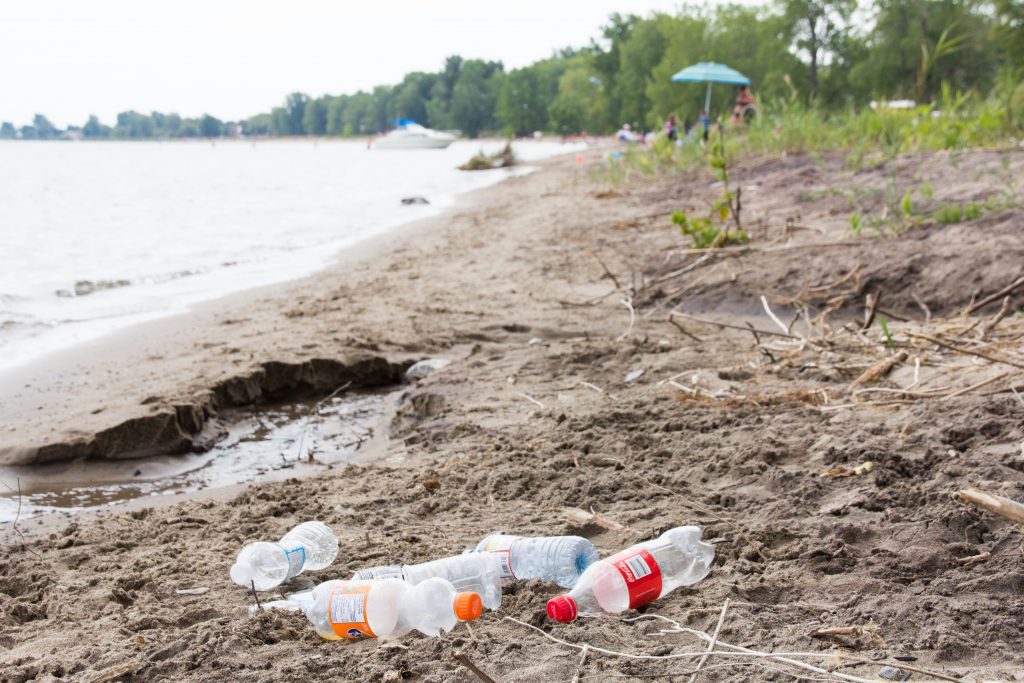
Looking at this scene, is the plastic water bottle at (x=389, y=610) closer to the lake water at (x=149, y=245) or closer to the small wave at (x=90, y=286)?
the lake water at (x=149, y=245)

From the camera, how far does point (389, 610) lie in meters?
2.02

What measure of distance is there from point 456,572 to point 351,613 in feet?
1.27

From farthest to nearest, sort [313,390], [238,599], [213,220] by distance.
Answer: [213,220]
[313,390]
[238,599]

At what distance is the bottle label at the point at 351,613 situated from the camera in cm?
199

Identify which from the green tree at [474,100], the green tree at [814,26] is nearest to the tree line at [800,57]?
the green tree at [814,26]

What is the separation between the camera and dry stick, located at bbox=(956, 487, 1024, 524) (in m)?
1.81

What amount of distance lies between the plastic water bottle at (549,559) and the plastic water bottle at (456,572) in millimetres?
32

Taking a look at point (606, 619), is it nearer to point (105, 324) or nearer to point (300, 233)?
point (105, 324)

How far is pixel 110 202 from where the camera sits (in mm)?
18828

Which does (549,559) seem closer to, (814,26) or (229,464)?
(229,464)

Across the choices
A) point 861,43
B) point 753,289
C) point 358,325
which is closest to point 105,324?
point 358,325

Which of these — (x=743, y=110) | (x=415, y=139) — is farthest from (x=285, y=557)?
(x=415, y=139)

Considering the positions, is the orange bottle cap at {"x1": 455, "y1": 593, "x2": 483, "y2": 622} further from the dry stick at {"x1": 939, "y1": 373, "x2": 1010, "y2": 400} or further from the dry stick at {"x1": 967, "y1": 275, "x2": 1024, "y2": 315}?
the dry stick at {"x1": 967, "y1": 275, "x2": 1024, "y2": 315}

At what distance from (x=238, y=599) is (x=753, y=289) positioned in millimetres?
4314
